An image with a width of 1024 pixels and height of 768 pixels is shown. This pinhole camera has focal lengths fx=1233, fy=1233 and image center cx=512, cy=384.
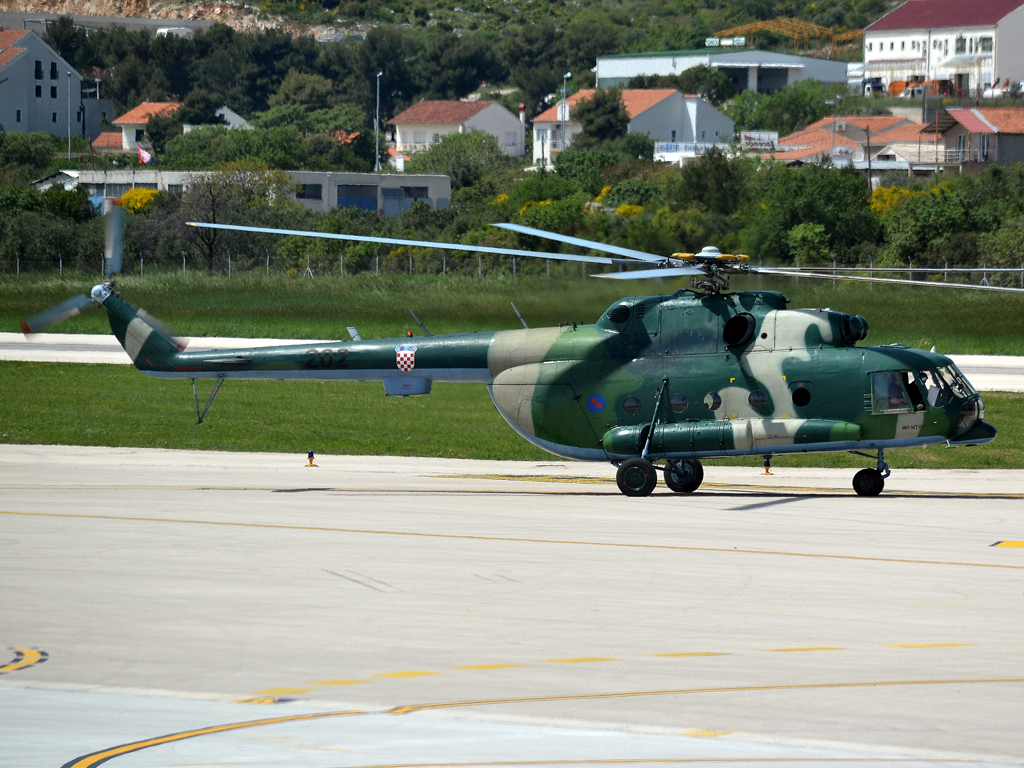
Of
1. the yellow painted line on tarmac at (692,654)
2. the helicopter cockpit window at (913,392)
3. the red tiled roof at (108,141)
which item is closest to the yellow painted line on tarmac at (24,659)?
the yellow painted line on tarmac at (692,654)

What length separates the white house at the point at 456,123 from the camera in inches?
5994

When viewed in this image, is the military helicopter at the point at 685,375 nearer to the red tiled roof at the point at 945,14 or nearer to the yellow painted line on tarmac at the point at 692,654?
the yellow painted line on tarmac at the point at 692,654

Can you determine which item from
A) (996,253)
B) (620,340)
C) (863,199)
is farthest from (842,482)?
(863,199)

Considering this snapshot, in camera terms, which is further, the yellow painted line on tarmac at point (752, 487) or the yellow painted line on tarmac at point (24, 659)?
the yellow painted line on tarmac at point (752, 487)

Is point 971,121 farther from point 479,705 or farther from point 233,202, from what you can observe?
point 479,705

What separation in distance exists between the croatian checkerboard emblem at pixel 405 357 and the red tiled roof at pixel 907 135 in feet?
291

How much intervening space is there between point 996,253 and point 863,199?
7629 mm

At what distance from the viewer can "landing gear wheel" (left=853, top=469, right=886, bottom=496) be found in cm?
2034

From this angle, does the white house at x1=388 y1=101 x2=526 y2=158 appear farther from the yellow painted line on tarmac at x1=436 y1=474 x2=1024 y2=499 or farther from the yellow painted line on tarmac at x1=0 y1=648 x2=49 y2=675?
the yellow painted line on tarmac at x1=0 y1=648 x2=49 y2=675

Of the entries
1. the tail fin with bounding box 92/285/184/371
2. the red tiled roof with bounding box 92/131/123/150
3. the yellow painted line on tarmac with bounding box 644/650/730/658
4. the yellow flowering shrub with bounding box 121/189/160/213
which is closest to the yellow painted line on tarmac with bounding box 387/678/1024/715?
the yellow painted line on tarmac with bounding box 644/650/730/658

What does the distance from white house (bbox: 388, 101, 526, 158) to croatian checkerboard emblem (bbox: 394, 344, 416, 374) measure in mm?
132056

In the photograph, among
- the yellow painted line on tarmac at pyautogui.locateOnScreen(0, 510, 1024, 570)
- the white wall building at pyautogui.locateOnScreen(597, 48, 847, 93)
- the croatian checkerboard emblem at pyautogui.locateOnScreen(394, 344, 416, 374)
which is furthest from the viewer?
the white wall building at pyautogui.locateOnScreen(597, 48, 847, 93)

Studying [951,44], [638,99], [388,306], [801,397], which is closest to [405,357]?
[801,397]

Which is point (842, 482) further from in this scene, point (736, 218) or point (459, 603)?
point (736, 218)
